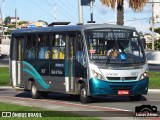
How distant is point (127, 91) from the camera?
20.4m

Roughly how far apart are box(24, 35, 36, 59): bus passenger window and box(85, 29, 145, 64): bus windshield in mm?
3820

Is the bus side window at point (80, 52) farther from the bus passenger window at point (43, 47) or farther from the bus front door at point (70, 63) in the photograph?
the bus passenger window at point (43, 47)

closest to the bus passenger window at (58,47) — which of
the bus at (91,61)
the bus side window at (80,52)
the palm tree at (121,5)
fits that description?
the bus at (91,61)

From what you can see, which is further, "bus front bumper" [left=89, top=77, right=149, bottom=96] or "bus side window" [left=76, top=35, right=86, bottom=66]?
"bus side window" [left=76, top=35, right=86, bottom=66]

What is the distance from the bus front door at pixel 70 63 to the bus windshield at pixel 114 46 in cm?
95

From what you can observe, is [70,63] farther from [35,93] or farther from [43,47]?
[35,93]

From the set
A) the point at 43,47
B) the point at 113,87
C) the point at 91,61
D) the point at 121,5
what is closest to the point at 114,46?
the point at 91,61

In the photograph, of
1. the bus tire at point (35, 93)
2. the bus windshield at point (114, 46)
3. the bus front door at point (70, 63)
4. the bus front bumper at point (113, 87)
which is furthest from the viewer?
the bus tire at point (35, 93)

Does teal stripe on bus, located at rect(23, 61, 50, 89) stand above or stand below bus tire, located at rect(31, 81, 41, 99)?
above

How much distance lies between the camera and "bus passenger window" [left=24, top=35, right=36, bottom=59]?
24.1m

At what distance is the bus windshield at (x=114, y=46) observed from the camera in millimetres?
20578

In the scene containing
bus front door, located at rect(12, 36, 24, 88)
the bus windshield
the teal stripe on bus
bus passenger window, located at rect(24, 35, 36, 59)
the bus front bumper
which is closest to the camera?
the bus front bumper

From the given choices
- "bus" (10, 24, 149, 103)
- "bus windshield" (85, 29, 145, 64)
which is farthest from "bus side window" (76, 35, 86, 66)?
"bus windshield" (85, 29, 145, 64)

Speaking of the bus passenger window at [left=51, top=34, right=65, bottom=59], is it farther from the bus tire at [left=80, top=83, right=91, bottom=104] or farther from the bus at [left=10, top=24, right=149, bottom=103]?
the bus tire at [left=80, top=83, right=91, bottom=104]
